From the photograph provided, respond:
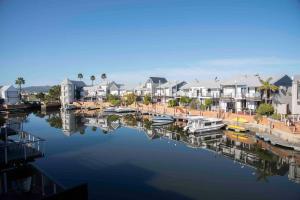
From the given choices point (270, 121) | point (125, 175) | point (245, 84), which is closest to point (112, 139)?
point (125, 175)

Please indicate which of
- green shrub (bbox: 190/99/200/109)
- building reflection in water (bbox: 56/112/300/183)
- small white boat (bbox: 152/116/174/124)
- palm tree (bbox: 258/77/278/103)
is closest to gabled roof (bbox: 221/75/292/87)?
palm tree (bbox: 258/77/278/103)

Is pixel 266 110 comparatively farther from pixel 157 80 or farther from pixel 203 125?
pixel 157 80

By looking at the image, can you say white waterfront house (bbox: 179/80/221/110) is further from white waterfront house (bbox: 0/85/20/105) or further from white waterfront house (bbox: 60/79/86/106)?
white waterfront house (bbox: 0/85/20/105)

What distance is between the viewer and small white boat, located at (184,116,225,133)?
43787 millimetres

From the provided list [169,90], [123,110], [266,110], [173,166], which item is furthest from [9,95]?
[173,166]

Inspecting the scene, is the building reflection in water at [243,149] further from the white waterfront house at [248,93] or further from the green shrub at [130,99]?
the green shrub at [130,99]

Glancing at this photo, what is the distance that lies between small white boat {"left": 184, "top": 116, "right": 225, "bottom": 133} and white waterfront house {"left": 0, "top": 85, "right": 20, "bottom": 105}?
7787 cm

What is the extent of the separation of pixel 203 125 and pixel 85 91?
8078 cm

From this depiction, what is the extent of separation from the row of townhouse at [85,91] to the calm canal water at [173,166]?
65.1 metres

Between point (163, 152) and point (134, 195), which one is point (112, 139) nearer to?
point (163, 152)

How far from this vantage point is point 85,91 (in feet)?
378

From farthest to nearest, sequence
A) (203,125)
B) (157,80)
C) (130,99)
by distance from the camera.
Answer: (157,80)
(130,99)
(203,125)

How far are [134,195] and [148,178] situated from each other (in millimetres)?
3384

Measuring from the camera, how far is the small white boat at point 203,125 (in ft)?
144
